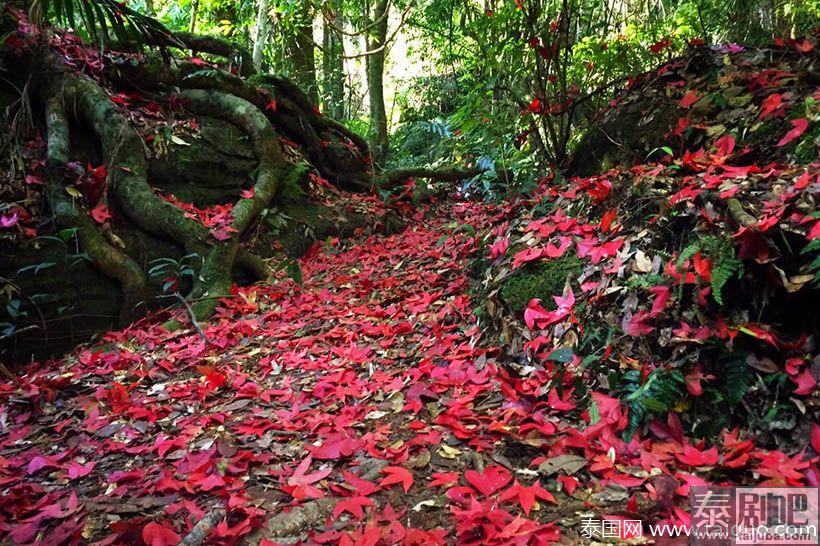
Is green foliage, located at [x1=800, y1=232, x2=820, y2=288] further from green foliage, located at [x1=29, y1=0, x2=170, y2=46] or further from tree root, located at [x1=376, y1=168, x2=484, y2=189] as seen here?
tree root, located at [x1=376, y1=168, x2=484, y2=189]

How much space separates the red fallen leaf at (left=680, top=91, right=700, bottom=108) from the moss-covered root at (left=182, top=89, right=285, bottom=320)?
387cm

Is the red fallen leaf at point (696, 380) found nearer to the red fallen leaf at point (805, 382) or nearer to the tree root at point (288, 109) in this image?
the red fallen leaf at point (805, 382)

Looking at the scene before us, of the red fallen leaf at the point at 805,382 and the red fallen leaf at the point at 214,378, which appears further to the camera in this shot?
the red fallen leaf at the point at 214,378

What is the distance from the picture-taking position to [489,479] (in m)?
1.87

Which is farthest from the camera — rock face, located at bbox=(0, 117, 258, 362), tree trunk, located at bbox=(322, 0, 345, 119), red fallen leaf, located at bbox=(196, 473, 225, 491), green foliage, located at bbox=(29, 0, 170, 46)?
tree trunk, located at bbox=(322, 0, 345, 119)

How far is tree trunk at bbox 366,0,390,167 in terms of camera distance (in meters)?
7.48

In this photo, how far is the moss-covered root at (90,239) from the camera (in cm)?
401

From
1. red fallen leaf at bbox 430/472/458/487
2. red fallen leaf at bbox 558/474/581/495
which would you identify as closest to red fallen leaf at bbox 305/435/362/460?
red fallen leaf at bbox 430/472/458/487

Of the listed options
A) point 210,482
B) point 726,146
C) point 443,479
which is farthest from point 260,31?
point 443,479

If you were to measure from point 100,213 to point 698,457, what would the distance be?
4502mm

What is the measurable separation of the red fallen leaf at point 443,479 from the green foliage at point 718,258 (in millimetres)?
1216

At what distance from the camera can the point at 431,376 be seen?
2709 mm

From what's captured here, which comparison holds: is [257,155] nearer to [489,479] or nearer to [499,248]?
[499,248]

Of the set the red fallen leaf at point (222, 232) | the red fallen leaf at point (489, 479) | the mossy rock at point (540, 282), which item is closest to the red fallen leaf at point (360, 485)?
the red fallen leaf at point (489, 479)
